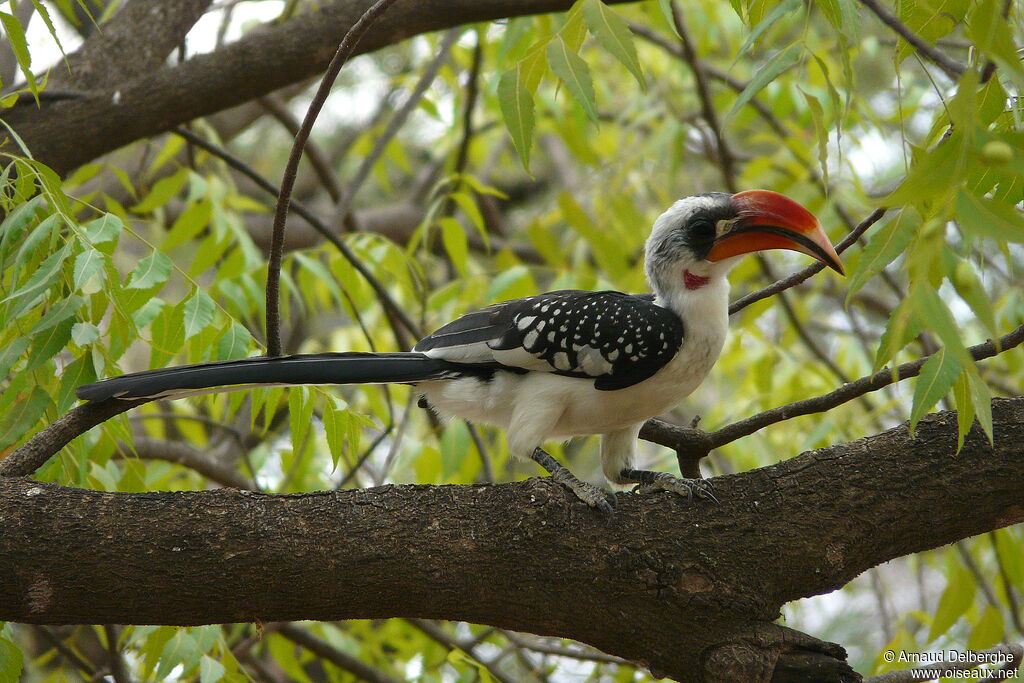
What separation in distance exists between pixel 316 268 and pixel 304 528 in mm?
1592

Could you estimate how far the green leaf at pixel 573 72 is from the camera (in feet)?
6.18

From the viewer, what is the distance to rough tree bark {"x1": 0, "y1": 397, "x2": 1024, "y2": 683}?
193 cm

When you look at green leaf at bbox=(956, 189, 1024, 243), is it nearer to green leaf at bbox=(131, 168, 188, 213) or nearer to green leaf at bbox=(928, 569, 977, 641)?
green leaf at bbox=(928, 569, 977, 641)

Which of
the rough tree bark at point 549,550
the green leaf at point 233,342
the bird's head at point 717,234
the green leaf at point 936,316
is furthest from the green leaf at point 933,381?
the green leaf at point 233,342

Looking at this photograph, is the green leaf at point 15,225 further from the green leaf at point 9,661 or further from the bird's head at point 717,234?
the bird's head at point 717,234

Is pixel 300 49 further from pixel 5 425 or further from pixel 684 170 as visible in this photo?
pixel 684 170

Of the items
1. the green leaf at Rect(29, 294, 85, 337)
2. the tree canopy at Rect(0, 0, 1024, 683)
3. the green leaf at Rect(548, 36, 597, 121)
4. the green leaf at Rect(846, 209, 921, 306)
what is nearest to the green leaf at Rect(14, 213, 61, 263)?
the tree canopy at Rect(0, 0, 1024, 683)

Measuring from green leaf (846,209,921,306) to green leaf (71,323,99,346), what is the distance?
145cm

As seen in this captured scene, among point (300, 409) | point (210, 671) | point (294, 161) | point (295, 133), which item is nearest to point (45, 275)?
point (294, 161)

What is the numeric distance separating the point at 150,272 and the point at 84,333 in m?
0.32

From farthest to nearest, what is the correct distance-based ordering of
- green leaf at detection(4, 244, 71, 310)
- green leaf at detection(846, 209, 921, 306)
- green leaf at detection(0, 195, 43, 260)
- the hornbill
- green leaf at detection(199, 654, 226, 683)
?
the hornbill
green leaf at detection(199, 654, 226, 683)
green leaf at detection(0, 195, 43, 260)
green leaf at detection(4, 244, 71, 310)
green leaf at detection(846, 209, 921, 306)

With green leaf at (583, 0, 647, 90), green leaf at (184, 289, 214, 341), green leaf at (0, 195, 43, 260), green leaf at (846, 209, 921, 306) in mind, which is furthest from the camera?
green leaf at (184, 289, 214, 341)

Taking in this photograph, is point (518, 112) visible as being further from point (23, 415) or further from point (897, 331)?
point (23, 415)

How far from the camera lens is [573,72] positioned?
6.23ft
